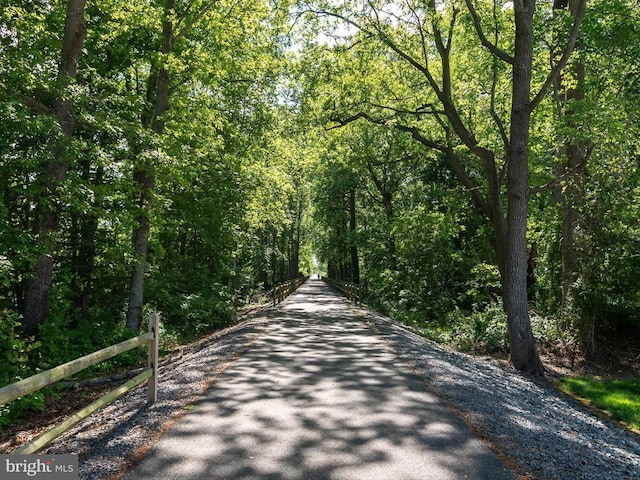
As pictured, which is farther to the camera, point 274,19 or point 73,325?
point 274,19

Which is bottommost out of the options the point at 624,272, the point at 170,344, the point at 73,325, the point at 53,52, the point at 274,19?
the point at 170,344

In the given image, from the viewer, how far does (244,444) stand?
466 centimetres

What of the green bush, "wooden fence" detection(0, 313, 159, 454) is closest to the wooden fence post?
"wooden fence" detection(0, 313, 159, 454)

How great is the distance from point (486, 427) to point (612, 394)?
5940mm

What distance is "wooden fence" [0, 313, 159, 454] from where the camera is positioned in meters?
3.59

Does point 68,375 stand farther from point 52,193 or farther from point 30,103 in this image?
point 30,103

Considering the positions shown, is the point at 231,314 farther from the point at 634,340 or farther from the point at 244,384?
the point at 634,340

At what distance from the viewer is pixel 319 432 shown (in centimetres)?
502

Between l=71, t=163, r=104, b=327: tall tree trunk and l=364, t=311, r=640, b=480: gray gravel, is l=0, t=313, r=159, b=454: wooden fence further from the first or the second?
l=71, t=163, r=104, b=327: tall tree trunk

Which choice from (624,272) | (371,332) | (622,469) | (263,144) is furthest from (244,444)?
(263,144)

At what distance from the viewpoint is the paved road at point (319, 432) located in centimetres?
411

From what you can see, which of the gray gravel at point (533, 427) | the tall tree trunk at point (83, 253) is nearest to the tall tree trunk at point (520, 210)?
the gray gravel at point (533, 427)

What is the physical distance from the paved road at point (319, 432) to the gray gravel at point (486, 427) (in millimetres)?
221

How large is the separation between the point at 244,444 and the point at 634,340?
12518 millimetres
